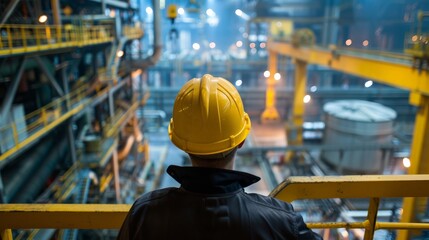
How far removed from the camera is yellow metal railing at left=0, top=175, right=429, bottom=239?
1.99 meters

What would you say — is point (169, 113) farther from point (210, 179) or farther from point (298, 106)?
point (210, 179)

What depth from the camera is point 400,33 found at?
2636cm

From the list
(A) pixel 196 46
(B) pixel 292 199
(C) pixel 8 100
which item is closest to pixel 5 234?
(B) pixel 292 199

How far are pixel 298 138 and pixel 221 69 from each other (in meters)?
14.0

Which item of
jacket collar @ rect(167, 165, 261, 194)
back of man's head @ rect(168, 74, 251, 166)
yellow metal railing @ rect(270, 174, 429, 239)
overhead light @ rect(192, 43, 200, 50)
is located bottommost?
yellow metal railing @ rect(270, 174, 429, 239)

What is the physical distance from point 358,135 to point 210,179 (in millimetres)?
16029

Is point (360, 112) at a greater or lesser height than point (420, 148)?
lesser

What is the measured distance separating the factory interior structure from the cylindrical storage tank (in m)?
0.06

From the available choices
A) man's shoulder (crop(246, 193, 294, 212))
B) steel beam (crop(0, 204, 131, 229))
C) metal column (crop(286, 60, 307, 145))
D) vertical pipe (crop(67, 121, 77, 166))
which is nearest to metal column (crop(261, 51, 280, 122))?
metal column (crop(286, 60, 307, 145))

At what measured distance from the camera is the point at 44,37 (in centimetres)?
909

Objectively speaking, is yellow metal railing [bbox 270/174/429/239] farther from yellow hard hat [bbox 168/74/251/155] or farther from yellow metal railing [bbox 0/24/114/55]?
yellow metal railing [bbox 0/24/114/55]

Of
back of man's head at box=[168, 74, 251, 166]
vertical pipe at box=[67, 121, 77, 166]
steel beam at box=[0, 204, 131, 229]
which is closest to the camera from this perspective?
back of man's head at box=[168, 74, 251, 166]

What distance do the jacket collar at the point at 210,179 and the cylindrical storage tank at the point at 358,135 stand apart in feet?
45.9

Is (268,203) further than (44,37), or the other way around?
(44,37)
